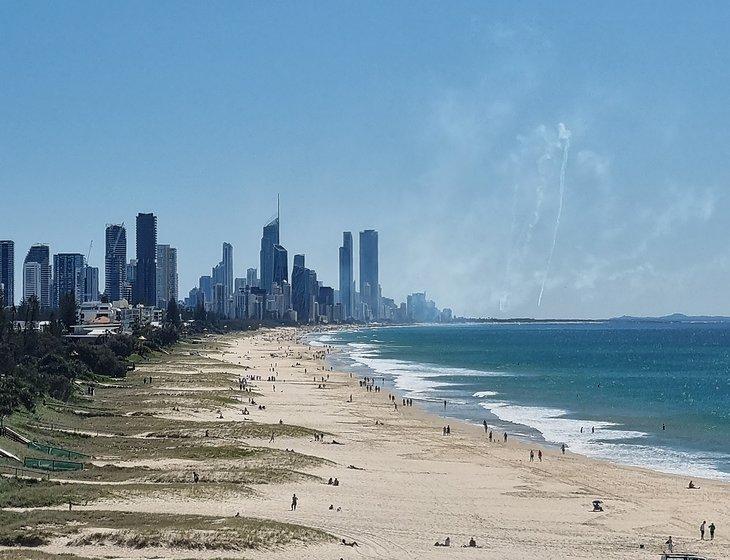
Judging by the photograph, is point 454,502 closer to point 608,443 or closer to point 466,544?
point 466,544

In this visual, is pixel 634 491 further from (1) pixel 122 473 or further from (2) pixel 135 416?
(2) pixel 135 416

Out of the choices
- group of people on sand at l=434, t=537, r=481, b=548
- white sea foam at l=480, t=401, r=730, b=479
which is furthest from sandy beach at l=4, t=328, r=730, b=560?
white sea foam at l=480, t=401, r=730, b=479

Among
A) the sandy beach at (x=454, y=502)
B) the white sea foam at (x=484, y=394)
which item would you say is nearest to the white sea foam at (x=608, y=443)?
the sandy beach at (x=454, y=502)

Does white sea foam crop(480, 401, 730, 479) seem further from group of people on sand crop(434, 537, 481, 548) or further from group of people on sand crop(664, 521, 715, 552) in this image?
group of people on sand crop(434, 537, 481, 548)

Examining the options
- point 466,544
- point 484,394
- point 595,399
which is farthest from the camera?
point 484,394

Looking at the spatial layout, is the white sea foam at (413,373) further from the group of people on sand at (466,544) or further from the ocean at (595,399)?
the group of people on sand at (466,544)

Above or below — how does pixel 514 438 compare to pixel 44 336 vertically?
below

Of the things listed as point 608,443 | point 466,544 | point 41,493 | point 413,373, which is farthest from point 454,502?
point 413,373

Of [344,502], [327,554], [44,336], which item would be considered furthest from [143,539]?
[44,336]
